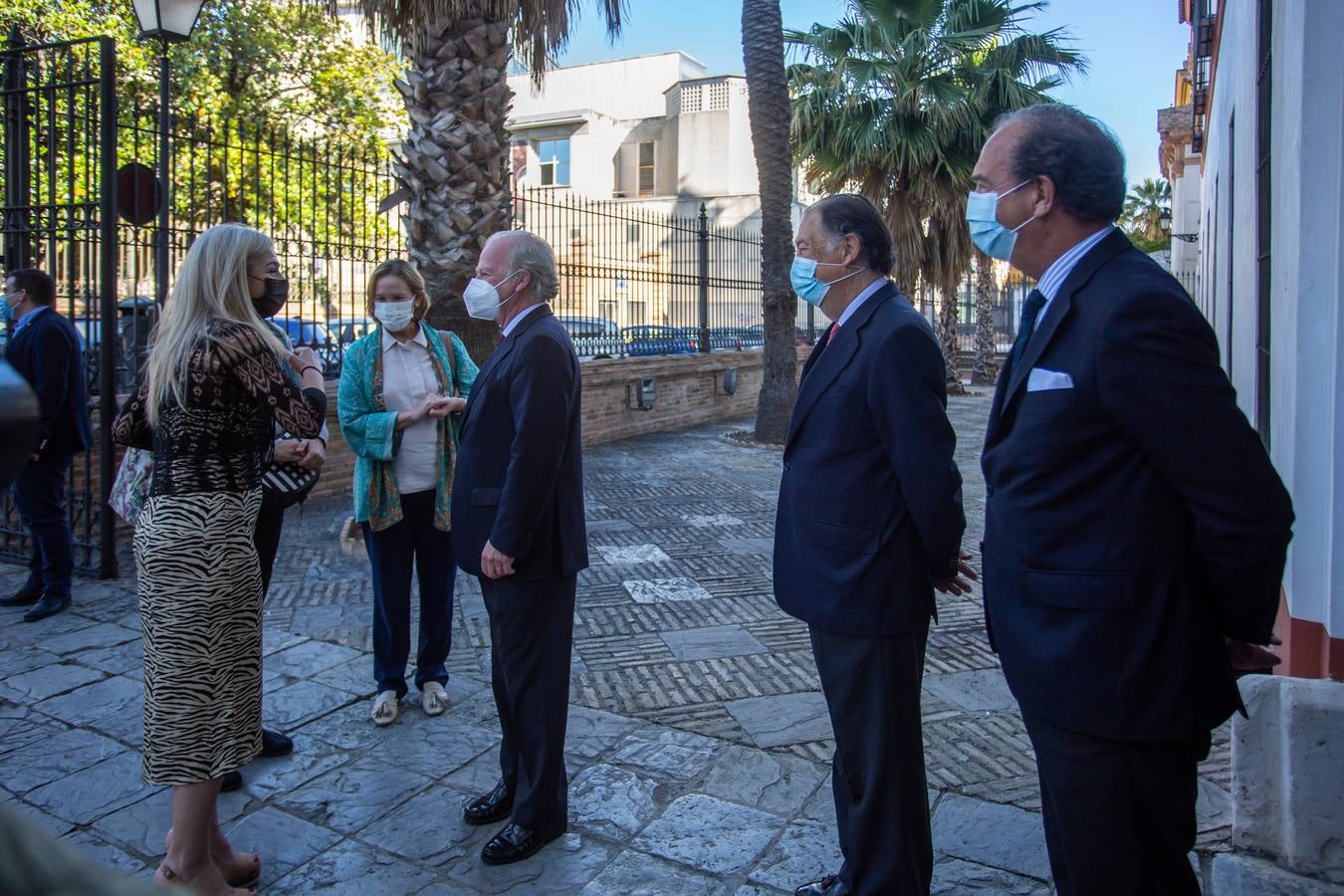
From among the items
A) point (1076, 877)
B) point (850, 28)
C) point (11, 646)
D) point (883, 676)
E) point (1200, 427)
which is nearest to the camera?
point (1200, 427)

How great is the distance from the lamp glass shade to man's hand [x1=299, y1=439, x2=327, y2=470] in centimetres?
487

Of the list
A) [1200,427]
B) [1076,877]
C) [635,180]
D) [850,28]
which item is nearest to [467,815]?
[1076,877]

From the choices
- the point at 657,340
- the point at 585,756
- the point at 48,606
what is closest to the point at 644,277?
the point at 657,340

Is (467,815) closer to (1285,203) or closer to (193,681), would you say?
(193,681)

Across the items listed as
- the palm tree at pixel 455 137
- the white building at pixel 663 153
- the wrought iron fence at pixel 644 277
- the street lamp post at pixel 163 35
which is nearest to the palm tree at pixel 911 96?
the wrought iron fence at pixel 644 277

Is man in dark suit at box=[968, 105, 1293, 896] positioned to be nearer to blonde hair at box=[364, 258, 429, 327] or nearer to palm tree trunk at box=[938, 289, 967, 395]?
blonde hair at box=[364, 258, 429, 327]

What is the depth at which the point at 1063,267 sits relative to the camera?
2.20 meters

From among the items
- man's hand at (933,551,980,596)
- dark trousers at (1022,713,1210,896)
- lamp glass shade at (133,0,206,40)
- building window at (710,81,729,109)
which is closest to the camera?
dark trousers at (1022,713,1210,896)

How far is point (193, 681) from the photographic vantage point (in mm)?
3047

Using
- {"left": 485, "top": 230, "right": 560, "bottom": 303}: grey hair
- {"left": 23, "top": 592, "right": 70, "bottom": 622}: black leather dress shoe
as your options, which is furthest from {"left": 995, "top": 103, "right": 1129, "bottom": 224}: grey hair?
{"left": 23, "top": 592, "right": 70, "bottom": 622}: black leather dress shoe

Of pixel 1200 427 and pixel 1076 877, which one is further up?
pixel 1200 427

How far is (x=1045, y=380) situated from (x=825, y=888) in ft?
5.61

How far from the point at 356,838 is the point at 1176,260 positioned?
91.0 feet

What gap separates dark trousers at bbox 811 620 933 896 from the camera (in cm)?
275
